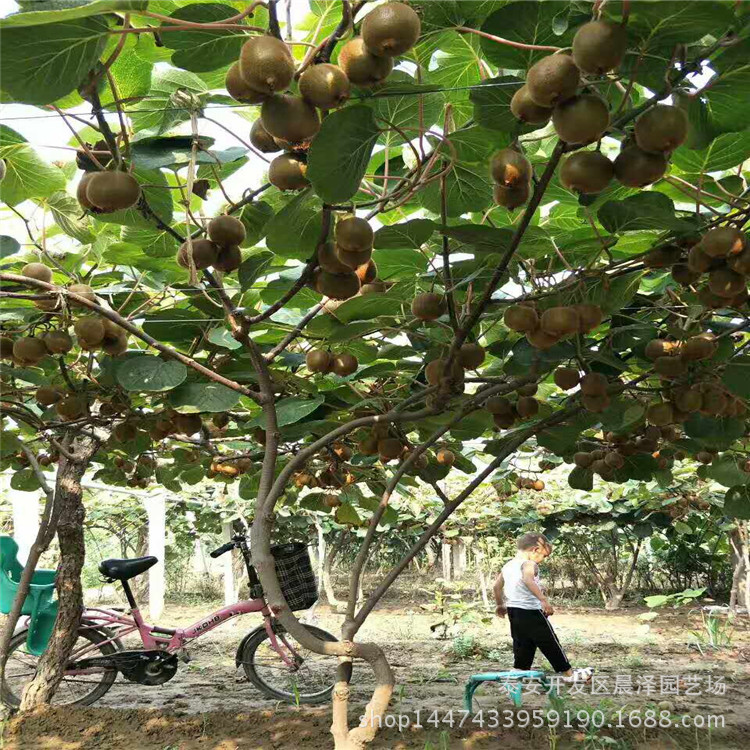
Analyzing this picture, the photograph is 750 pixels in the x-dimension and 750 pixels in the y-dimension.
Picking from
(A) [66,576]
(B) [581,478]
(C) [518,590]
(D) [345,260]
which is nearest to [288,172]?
(D) [345,260]

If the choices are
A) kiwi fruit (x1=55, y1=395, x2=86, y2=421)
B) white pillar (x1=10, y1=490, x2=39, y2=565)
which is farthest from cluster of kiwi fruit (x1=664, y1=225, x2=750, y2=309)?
white pillar (x1=10, y1=490, x2=39, y2=565)

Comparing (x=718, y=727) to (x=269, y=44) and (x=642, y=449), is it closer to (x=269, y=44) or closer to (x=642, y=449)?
(x=642, y=449)

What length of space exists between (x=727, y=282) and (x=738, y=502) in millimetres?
3160

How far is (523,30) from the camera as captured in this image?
3.83 feet

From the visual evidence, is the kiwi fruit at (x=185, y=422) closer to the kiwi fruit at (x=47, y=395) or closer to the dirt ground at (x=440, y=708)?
the kiwi fruit at (x=47, y=395)

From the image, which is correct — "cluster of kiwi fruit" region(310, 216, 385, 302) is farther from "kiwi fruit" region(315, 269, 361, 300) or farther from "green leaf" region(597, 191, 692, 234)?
"green leaf" region(597, 191, 692, 234)

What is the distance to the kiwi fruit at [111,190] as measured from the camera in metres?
1.21

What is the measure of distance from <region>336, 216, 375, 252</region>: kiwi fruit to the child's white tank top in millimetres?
4679

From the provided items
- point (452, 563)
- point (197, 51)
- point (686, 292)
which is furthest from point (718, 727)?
point (452, 563)

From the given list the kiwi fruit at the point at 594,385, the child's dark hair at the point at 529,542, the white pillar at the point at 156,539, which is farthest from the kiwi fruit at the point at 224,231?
the white pillar at the point at 156,539

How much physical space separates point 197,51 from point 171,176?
1001mm

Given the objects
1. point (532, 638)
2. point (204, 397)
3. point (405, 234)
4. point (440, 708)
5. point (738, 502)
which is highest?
point (405, 234)

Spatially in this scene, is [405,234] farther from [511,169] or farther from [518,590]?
[518,590]

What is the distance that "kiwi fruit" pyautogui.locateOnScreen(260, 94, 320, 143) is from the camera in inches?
39.1
